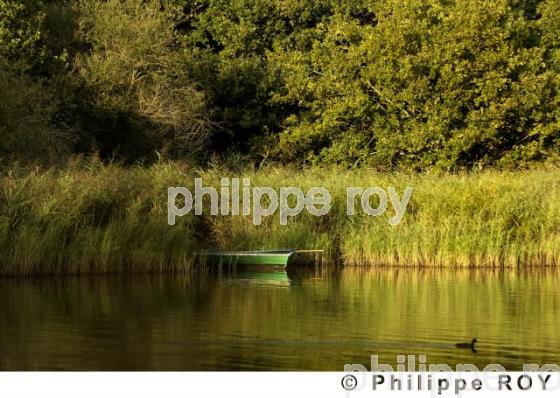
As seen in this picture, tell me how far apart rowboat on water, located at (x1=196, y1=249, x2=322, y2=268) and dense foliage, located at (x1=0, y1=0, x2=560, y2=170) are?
8308mm

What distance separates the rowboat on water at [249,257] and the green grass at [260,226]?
0.39 metres

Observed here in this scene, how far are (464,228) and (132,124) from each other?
40.8 ft

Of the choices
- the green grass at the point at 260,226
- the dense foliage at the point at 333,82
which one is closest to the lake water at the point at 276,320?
the green grass at the point at 260,226

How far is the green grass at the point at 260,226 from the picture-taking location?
63.5 ft

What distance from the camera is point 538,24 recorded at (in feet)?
107

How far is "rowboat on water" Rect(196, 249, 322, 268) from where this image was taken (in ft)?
70.4

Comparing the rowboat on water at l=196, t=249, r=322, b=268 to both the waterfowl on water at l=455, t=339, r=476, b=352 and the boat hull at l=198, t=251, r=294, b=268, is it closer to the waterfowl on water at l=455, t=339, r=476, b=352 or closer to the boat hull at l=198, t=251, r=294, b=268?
the boat hull at l=198, t=251, r=294, b=268

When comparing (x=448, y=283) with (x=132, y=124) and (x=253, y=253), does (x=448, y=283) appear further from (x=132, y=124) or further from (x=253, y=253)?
(x=132, y=124)

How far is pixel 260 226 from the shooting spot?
22.4 meters

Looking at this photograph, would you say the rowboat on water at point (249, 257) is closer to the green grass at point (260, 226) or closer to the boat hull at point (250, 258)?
the boat hull at point (250, 258)

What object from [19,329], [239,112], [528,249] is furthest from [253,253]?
[239,112]

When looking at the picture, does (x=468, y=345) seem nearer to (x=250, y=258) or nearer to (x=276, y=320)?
(x=276, y=320)

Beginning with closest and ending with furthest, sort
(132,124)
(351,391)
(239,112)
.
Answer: (351,391) < (132,124) < (239,112)

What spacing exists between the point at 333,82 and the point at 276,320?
18.4m
